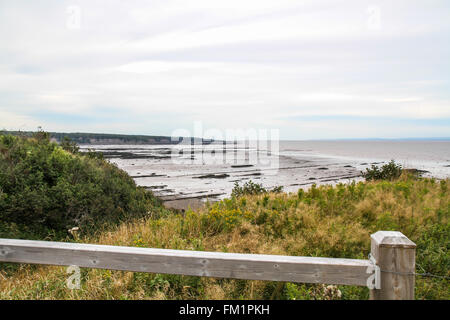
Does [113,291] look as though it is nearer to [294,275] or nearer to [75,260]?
[75,260]

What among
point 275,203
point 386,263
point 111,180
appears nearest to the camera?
point 386,263

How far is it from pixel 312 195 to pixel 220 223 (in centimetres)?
319

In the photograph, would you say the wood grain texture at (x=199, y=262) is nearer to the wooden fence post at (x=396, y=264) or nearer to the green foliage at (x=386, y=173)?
the wooden fence post at (x=396, y=264)

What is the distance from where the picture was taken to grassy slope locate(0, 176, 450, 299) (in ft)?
11.9

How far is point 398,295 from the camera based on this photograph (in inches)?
94.7

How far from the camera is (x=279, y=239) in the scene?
5.26 meters

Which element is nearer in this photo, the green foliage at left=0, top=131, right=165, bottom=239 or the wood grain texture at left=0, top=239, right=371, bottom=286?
the wood grain texture at left=0, top=239, right=371, bottom=286

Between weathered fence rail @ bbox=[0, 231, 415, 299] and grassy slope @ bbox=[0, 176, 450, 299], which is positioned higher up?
weathered fence rail @ bbox=[0, 231, 415, 299]

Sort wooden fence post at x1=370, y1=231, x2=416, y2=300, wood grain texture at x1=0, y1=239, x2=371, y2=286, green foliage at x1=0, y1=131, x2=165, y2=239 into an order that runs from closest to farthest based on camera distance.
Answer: wooden fence post at x1=370, y1=231, x2=416, y2=300, wood grain texture at x1=0, y1=239, x2=371, y2=286, green foliage at x1=0, y1=131, x2=165, y2=239

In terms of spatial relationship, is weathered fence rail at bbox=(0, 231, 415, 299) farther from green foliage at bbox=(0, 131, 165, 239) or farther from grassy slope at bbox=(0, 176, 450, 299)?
green foliage at bbox=(0, 131, 165, 239)

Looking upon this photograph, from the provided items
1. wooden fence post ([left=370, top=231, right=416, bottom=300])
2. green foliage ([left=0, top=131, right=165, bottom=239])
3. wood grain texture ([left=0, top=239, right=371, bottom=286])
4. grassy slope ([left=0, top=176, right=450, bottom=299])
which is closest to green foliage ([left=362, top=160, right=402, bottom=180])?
grassy slope ([left=0, top=176, right=450, bottom=299])

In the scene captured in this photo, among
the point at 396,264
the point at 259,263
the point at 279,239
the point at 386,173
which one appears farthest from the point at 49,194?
the point at 386,173

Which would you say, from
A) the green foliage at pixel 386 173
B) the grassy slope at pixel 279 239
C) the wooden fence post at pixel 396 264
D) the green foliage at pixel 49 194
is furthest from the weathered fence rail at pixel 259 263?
the green foliage at pixel 386 173
